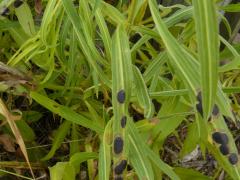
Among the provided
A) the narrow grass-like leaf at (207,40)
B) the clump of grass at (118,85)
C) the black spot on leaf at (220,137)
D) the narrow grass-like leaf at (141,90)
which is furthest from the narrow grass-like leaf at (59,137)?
the narrow grass-like leaf at (207,40)

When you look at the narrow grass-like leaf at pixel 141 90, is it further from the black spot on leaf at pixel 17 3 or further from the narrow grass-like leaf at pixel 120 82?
the black spot on leaf at pixel 17 3

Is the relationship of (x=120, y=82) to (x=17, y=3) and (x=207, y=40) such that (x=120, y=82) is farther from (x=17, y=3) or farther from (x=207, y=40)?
(x=17, y=3)

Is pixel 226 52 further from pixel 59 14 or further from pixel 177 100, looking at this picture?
pixel 59 14

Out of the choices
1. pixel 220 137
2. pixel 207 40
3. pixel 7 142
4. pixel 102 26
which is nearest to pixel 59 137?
pixel 7 142

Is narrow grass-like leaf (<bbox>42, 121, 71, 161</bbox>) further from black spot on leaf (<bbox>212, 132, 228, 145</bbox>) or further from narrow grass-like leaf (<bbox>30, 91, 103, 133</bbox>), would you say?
black spot on leaf (<bbox>212, 132, 228, 145</bbox>)

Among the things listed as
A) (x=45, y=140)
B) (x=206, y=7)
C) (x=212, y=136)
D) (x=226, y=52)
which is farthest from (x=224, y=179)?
(x=206, y=7)

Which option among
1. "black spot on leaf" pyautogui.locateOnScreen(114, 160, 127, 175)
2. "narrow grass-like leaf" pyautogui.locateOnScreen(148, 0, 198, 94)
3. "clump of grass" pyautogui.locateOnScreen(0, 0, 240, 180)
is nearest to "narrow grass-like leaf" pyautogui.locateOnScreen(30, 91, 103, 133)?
"clump of grass" pyautogui.locateOnScreen(0, 0, 240, 180)
